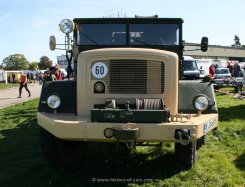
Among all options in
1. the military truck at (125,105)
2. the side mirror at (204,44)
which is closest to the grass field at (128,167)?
the military truck at (125,105)

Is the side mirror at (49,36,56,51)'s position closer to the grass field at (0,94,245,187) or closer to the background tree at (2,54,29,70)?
the grass field at (0,94,245,187)

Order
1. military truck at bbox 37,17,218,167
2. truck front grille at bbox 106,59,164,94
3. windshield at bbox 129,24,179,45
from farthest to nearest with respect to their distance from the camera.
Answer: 1. windshield at bbox 129,24,179,45
2. truck front grille at bbox 106,59,164,94
3. military truck at bbox 37,17,218,167

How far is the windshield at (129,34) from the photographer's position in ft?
21.9

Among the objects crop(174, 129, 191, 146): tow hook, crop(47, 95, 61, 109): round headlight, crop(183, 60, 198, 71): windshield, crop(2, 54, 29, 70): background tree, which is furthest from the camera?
crop(2, 54, 29, 70): background tree

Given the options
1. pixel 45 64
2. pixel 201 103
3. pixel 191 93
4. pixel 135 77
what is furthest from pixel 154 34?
pixel 45 64

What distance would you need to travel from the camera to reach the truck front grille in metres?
5.25

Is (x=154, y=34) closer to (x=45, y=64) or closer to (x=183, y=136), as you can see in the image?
(x=183, y=136)

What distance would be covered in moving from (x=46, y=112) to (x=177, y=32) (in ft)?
8.63

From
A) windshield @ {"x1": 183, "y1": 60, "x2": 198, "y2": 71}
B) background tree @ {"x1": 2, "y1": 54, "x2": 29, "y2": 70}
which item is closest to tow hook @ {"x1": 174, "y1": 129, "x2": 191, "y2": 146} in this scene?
windshield @ {"x1": 183, "y1": 60, "x2": 198, "y2": 71}

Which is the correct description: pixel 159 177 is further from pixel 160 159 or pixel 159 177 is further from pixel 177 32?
pixel 177 32

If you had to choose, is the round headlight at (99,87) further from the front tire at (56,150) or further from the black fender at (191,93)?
the black fender at (191,93)

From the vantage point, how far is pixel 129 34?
6707 millimetres

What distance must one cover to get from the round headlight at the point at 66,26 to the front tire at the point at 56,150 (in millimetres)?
1595

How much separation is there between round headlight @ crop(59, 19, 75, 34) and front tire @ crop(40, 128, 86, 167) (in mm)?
1595
